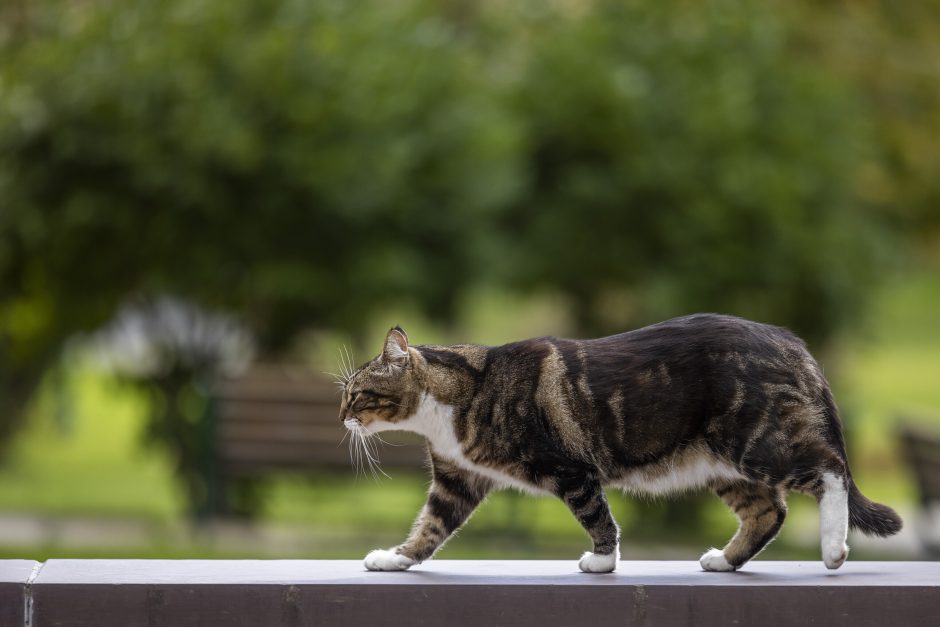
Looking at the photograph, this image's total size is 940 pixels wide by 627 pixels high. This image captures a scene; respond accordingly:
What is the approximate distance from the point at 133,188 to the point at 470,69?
133 inches

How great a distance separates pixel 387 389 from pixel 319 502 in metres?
7.64

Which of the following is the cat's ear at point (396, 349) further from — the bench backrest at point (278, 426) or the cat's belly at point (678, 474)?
the bench backrest at point (278, 426)

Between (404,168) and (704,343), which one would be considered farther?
(404,168)

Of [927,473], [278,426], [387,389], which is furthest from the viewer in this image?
[278,426]

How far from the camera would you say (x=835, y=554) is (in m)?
4.68

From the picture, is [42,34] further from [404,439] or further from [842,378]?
[842,378]

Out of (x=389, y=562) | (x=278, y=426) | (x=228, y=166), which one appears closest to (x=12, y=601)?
(x=389, y=562)

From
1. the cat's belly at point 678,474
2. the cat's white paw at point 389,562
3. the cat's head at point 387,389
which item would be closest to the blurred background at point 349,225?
the cat's white paw at point 389,562

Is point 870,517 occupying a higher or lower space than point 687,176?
lower

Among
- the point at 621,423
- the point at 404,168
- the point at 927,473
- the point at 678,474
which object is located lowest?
the point at 678,474

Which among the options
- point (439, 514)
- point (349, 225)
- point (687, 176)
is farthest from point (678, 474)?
point (687, 176)

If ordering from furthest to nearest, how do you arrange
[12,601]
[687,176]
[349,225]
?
[687,176]
[349,225]
[12,601]

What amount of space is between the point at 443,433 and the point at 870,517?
156cm

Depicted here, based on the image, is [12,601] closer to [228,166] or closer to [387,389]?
[387,389]
